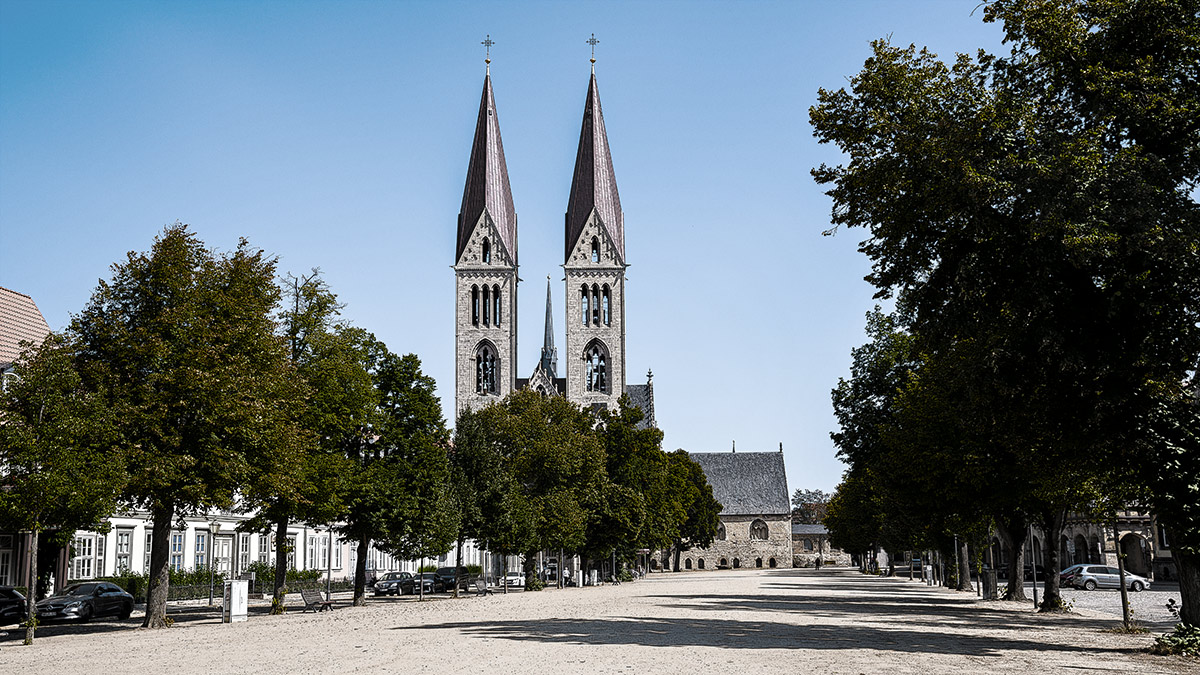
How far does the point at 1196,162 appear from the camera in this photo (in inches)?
717

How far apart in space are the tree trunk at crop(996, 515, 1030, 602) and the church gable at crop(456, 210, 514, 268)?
70608mm

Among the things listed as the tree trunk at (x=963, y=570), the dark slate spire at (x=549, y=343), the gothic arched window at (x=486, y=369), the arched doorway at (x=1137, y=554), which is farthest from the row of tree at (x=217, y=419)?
the dark slate spire at (x=549, y=343)

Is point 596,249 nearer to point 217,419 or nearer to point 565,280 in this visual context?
point 565,280

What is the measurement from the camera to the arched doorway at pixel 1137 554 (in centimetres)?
7312

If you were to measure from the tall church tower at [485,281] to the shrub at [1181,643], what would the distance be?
8549 centimetres

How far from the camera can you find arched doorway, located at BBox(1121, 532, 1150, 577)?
73125 millimetres

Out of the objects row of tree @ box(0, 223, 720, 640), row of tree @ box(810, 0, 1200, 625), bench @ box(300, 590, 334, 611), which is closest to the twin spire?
row of tree @ box(0, 223, 720, 640)

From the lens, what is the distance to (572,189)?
106875 mm

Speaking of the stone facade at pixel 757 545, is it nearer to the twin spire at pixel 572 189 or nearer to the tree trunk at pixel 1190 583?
the twin spire at pixel 572 189

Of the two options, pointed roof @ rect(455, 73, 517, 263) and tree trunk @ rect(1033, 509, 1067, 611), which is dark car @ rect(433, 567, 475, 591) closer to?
tree trunk @ rect(1033, 509, 1067, 611)

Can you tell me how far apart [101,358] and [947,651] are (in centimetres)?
2174

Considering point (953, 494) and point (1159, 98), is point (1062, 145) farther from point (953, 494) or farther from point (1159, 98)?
point (953, 494)

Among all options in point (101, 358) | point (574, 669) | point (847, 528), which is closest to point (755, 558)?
point (847, 528)

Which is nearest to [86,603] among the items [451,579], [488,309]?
[451,579]
